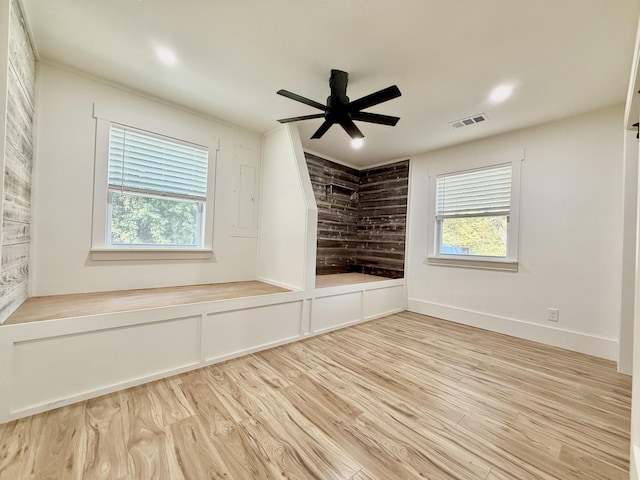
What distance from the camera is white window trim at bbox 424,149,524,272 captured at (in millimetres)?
3312

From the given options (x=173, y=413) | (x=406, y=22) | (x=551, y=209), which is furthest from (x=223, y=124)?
(x=551, y=209)

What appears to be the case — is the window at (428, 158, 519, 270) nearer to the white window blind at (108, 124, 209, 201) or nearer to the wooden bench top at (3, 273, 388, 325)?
the wooden bench top at (3, 273, 388, 325)

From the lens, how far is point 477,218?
3.68 metres

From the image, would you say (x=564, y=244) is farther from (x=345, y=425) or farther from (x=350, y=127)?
(x=345, y=425)

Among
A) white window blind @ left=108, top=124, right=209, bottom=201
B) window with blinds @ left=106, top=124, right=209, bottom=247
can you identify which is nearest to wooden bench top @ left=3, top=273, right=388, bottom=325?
window with blinds @ left=106, top=124, right=209, bottom=247

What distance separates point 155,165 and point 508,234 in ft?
14.2

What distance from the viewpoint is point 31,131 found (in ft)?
7.16

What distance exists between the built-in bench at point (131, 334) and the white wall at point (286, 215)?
29cm

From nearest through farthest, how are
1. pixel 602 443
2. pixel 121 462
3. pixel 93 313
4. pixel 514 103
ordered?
pixel 121 462 < pixel 602 443 < pixel 93 313 < pixel 514 103

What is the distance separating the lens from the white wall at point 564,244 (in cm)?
273

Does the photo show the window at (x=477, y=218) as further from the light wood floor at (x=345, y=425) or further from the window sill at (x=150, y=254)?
the window sill at (x=150, y=254)

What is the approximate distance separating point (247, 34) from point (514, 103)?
2.65 metres

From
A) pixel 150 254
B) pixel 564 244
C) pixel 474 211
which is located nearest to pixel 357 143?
pixel 474 211

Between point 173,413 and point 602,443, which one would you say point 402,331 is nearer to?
point 602,443
